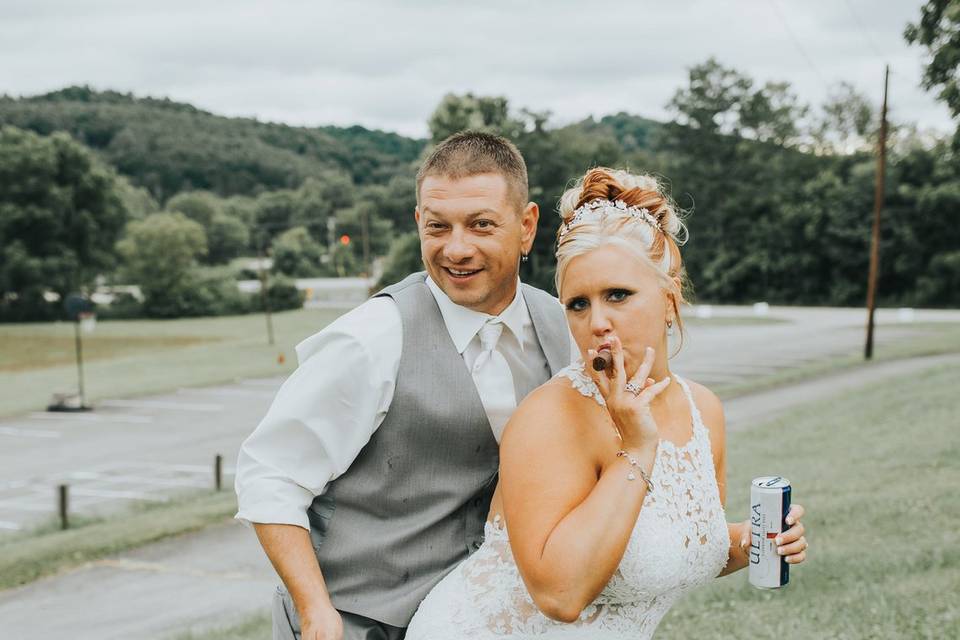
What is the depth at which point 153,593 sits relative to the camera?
938 centimetres

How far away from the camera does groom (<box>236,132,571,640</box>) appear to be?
2684mm

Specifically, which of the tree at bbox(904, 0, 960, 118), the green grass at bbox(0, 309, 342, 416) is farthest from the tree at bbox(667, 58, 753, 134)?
the tree at bbox(904, 0, 960, 118)

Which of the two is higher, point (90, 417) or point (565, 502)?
point (565, 502)

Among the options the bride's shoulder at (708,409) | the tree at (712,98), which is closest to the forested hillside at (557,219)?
the tree at (712,98)

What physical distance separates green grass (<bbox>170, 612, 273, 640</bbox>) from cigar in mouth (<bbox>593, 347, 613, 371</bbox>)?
499 cm

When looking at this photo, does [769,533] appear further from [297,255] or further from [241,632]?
[297,255]

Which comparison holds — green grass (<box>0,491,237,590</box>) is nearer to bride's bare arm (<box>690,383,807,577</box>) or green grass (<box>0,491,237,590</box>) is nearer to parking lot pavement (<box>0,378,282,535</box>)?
parking lot pavement (<box>0,378,282,535</box>)

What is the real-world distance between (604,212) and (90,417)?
26537 mm

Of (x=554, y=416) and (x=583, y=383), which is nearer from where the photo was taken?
(x=554, y=416)

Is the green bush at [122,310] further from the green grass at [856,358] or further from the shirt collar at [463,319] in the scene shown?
the shirt collar at [463,319]

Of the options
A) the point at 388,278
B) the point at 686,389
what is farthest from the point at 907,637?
the point at 388,278

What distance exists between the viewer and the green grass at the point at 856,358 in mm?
23922

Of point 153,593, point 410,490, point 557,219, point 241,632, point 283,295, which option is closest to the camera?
point 410,490

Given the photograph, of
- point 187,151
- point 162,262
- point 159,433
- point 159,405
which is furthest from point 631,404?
point 187,151
